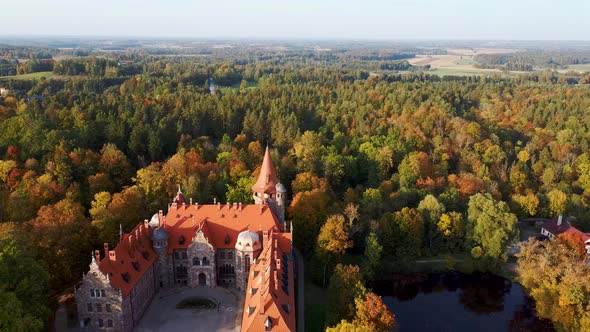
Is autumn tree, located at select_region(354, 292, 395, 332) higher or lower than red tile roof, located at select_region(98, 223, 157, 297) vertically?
lower

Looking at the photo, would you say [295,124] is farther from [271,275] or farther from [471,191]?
[271,275]

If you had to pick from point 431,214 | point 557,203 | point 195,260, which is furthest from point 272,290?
point 557,203

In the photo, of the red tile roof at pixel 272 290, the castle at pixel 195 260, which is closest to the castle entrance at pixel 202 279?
the castle at pixel 195 260

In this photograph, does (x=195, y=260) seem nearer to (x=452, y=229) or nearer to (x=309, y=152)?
(x=452, y=229)

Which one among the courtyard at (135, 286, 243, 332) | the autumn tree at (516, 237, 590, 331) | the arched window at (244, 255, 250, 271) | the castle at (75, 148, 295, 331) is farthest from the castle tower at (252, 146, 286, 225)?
the autumn tree at (516, 237, 590, 331)

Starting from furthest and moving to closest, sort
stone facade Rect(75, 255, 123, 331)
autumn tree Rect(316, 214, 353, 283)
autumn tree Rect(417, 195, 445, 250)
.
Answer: autumn tree Rect(417, 195, 445, 250), autumn tree Rect(316, 214, 353, 283), stone facade Rect(75, 255, 123, 331)

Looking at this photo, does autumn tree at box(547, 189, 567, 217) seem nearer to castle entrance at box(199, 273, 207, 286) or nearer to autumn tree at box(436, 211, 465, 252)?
autumn tree at box(436, 211, 465, 252)

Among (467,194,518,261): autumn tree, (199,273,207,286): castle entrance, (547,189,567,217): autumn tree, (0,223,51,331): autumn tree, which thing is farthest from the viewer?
(547,189,567,217): autumn tree

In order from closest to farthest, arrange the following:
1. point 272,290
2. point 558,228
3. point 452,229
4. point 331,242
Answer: point 272,290 → point 331,242 → point 452,229 → point 558,228
